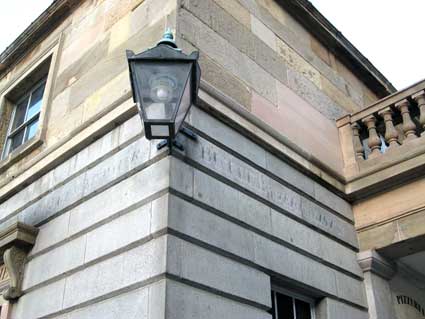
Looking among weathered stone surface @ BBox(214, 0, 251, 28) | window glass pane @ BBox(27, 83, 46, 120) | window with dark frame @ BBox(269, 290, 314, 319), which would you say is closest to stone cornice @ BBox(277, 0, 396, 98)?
weathered stone surface @ BBox(214, 0, 251, 28)

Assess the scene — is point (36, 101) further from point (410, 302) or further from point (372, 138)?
point (410, 302)

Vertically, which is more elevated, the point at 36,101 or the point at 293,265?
the point at 36,101

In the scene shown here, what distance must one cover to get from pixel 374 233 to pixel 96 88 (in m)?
3.83

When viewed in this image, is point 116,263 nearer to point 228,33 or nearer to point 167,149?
point 167,149

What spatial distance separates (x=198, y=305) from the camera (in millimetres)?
3871

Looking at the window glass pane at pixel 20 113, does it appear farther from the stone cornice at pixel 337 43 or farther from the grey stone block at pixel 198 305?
the grey stone block at pixel 198 305

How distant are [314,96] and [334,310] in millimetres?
3120

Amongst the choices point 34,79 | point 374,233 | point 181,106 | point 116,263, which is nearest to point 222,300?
point 116,263


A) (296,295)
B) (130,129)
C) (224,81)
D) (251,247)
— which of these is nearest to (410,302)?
(296,295)

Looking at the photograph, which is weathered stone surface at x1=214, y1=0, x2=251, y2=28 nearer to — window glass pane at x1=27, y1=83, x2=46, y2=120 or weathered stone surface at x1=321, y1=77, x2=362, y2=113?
weathered stone surface at x1=321, y1=77, x2=362, y2=113

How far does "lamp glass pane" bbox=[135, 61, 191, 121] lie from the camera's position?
13.0 ft

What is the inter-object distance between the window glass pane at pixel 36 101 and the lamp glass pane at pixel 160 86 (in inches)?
169

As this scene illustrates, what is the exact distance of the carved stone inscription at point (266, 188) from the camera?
470cm

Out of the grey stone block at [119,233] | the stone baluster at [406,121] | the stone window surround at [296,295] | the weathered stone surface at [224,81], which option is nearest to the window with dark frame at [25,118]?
the weathered stone surface at [224,81]
